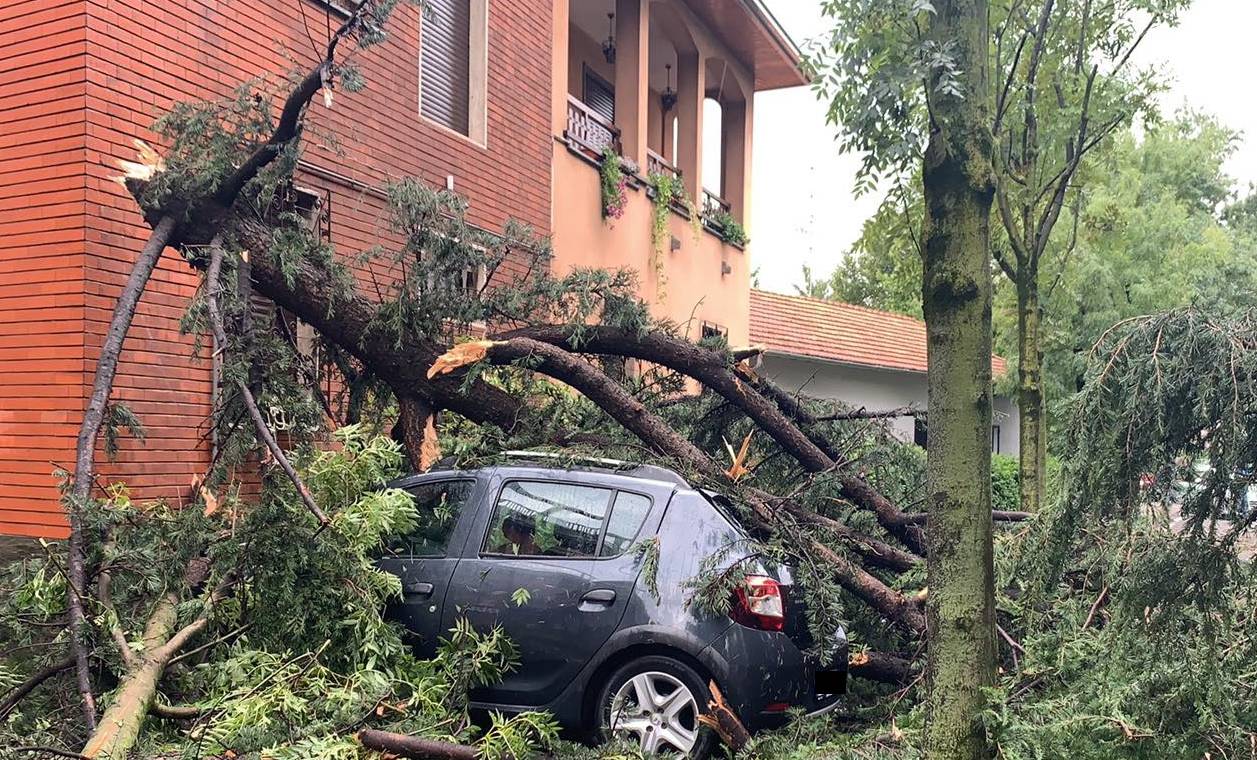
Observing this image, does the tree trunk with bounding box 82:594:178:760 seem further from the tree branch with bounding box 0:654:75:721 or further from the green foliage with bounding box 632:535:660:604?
the green foliage with bounding box 632:535:660:604

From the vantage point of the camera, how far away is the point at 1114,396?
13.0 feet

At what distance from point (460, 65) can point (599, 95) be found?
21.3ft

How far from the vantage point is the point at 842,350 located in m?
22.0

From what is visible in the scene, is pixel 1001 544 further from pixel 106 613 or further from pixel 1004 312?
pixel 1004 312

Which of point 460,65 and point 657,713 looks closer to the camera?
point 657,713

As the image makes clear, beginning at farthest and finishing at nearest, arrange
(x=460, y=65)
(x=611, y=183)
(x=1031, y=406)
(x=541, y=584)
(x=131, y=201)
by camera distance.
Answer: (x=611, y=183)
(x=460, y=65)
(x=1031, y=406)
(x=131, y=201)
(x=541, y=584)

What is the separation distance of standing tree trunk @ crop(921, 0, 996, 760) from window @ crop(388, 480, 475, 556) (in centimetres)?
262

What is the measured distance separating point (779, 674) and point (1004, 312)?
18832 mm

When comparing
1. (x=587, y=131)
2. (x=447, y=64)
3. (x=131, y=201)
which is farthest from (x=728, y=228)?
(x=131, y=201)

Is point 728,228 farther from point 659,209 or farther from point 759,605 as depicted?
point 759,605

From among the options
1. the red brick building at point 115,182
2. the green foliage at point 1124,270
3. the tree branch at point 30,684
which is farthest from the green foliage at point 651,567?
the green foliage at point 1124,270

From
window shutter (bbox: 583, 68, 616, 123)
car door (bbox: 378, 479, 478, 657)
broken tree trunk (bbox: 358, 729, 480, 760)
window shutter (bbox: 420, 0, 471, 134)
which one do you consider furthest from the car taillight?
window shutter (bbox: 583, 68, 616, 123)

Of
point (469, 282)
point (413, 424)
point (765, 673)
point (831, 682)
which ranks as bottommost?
point (831, 682)

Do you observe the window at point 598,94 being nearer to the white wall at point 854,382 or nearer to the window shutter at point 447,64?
the window shutter at point 447,64
